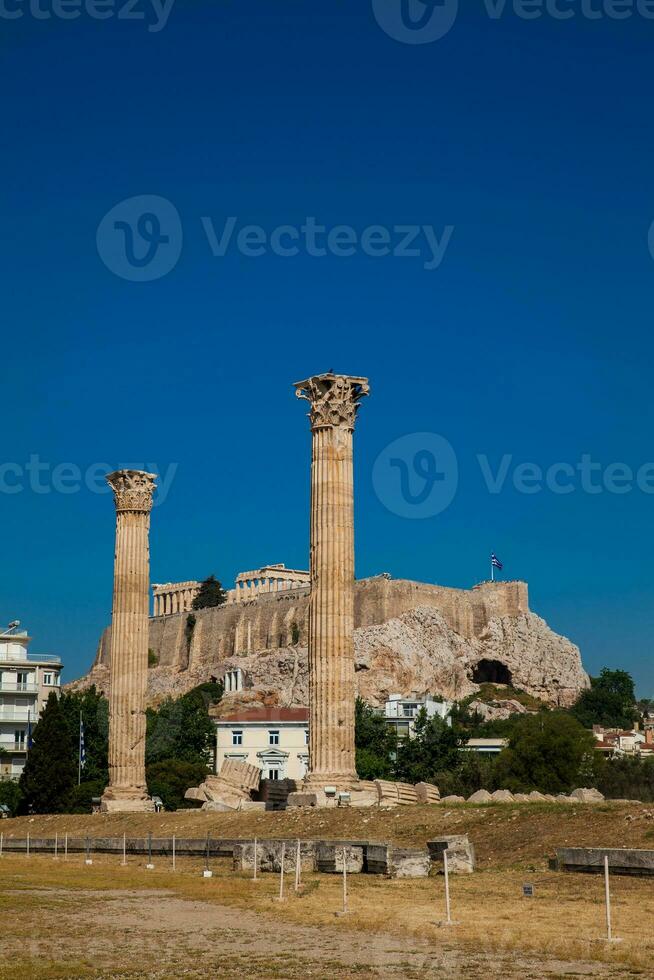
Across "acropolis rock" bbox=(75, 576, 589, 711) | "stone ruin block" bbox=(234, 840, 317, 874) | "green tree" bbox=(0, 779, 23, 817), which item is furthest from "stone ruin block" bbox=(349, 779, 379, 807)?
"acropolis rock" bbox=(75, 576, 589, 711)

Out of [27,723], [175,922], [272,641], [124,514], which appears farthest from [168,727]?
[175,922]

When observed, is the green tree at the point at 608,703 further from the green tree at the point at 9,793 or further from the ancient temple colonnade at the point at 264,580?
the green tree at the point at 9,793

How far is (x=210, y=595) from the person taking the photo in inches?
5812

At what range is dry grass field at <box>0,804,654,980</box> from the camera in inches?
421

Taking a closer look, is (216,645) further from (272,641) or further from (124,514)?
(124,514)

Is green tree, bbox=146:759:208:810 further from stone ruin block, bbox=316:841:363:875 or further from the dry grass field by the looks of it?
stone ruin block, bbox=316:841:363:875

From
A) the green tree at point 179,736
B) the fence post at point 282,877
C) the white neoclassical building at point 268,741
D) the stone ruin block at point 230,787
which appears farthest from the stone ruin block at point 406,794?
the white neoclassical building at point 268,741

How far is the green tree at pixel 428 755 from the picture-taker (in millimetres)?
67731

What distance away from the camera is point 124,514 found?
38.1 m

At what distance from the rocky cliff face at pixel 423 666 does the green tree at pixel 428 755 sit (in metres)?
32.4

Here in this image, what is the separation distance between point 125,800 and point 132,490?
8634 mm

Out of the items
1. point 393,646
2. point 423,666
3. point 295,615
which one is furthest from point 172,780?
point 295,615

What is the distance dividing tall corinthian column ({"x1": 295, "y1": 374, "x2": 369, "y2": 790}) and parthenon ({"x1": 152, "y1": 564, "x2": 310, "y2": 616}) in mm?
117533

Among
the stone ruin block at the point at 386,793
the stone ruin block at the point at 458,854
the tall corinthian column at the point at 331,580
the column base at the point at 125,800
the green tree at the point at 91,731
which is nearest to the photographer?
the stone ruin block at the point at 458,854
